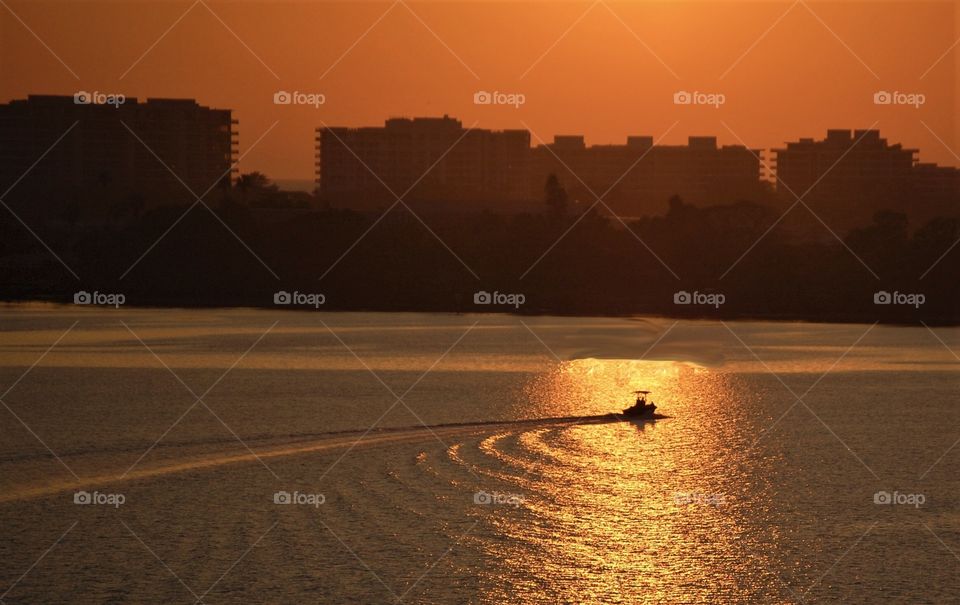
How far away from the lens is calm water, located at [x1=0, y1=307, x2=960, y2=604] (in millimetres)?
22406

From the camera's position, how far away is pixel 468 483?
30.1 meters

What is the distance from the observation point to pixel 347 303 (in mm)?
118125

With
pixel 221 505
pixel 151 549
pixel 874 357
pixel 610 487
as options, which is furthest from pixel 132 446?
pixel 874 357

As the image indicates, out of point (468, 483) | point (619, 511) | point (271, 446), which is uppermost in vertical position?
point (271, 446)

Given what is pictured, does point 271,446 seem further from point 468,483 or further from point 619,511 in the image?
point 619,511

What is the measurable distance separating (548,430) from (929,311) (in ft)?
273

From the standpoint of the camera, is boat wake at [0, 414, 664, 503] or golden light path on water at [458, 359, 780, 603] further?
boat wake at [0, 414, 664, 503]

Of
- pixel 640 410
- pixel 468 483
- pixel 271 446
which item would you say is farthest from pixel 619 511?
pixel 640 410

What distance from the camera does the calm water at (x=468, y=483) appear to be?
22406mm

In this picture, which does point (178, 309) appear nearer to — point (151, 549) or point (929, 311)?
point (929, 311)

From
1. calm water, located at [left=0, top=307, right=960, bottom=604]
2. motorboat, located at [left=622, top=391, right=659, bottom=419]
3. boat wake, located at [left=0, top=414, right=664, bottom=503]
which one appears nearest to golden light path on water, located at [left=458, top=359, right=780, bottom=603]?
calm water, located at [left=0, top=307, right=960, bottom=604]

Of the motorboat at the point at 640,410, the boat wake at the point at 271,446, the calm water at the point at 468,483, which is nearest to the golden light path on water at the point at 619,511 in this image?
the calm water at the point at 468,483

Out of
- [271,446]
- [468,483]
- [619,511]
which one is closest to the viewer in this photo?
[619,511]

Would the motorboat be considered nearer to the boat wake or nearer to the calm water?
the boat wake
